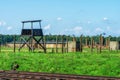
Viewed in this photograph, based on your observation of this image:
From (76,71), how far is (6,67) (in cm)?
573

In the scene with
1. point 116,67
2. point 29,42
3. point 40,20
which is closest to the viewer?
point 116,67

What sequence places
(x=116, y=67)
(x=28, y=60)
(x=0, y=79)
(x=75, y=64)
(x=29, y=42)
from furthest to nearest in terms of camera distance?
(x=29, y=42) < (x=28, y=60) < (x=75, y=64) < (x=116, y=67) < (x=0, y=79)

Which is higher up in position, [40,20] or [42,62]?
[40,20]

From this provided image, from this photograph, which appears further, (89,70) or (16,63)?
(16,63)

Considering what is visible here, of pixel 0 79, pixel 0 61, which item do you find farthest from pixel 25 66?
pixel 0 79

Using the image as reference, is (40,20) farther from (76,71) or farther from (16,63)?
(76,71)

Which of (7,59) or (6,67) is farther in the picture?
(7,59)

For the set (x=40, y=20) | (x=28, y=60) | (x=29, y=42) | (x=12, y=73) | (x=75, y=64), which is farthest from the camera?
(x=29, y=42)

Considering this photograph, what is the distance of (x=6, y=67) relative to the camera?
2728cm

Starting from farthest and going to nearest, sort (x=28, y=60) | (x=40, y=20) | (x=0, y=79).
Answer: (x=40, y=20), (x=28, y=60), (x=0, y=79)

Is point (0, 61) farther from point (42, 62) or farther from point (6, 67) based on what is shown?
point (42, 62)

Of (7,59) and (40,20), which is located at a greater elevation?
(40,20)

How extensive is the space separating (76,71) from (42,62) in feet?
12.5

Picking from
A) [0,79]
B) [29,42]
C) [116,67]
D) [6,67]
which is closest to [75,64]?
[116,67]
